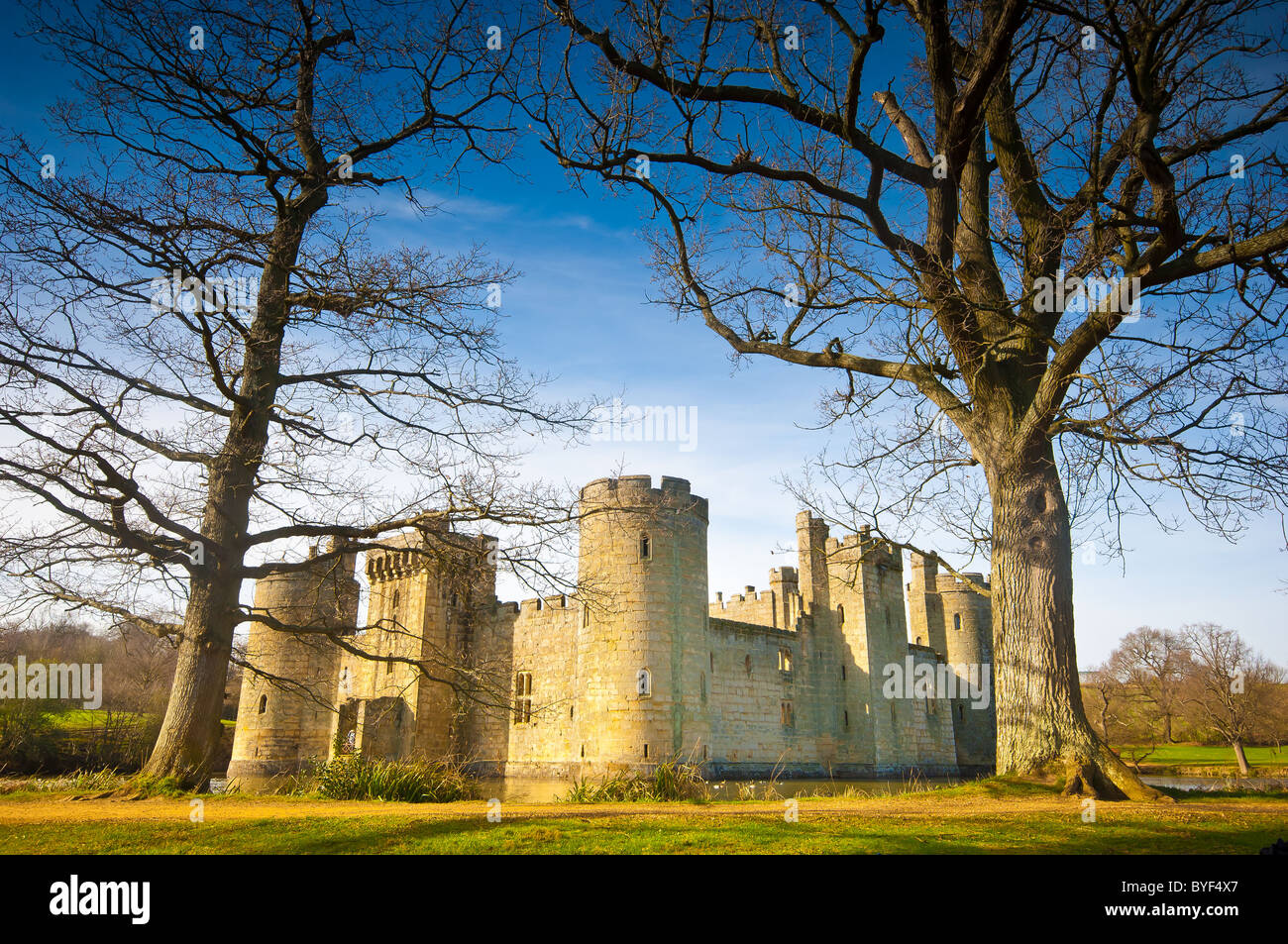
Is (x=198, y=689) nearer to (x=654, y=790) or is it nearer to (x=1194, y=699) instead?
(x=654, y=790)

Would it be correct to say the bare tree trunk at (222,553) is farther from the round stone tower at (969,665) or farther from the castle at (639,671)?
the round stone tower at (969,665)

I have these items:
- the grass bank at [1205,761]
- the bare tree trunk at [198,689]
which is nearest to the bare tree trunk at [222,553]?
the bare tree trunk at [198,689]

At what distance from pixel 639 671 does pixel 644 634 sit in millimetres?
1009

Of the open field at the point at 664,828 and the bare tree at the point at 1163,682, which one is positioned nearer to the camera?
the open field at the point at 664,828

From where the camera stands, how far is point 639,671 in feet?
71.6

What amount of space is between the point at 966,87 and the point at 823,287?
3.15m

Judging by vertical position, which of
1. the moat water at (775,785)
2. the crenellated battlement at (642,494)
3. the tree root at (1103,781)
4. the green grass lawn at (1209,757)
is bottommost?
the green grass lawn at (1209,757)

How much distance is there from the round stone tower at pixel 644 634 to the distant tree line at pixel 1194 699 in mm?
17518

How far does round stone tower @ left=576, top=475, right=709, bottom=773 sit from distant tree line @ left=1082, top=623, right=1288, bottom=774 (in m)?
17.5

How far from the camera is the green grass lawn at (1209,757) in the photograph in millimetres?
34366

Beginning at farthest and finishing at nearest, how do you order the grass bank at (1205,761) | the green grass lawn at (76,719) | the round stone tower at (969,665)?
the round stone tower at (969,665), the grass bank at (1205,761), the green grass lawn at (76,719)

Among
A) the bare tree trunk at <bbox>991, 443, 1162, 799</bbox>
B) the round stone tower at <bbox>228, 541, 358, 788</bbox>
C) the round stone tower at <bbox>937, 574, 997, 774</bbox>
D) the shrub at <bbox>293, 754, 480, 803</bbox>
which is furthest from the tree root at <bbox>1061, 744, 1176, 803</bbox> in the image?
the round stone tower at <bbox>937, 574, 997, 774</bbox>

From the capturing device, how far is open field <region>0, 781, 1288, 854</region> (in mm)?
5414
